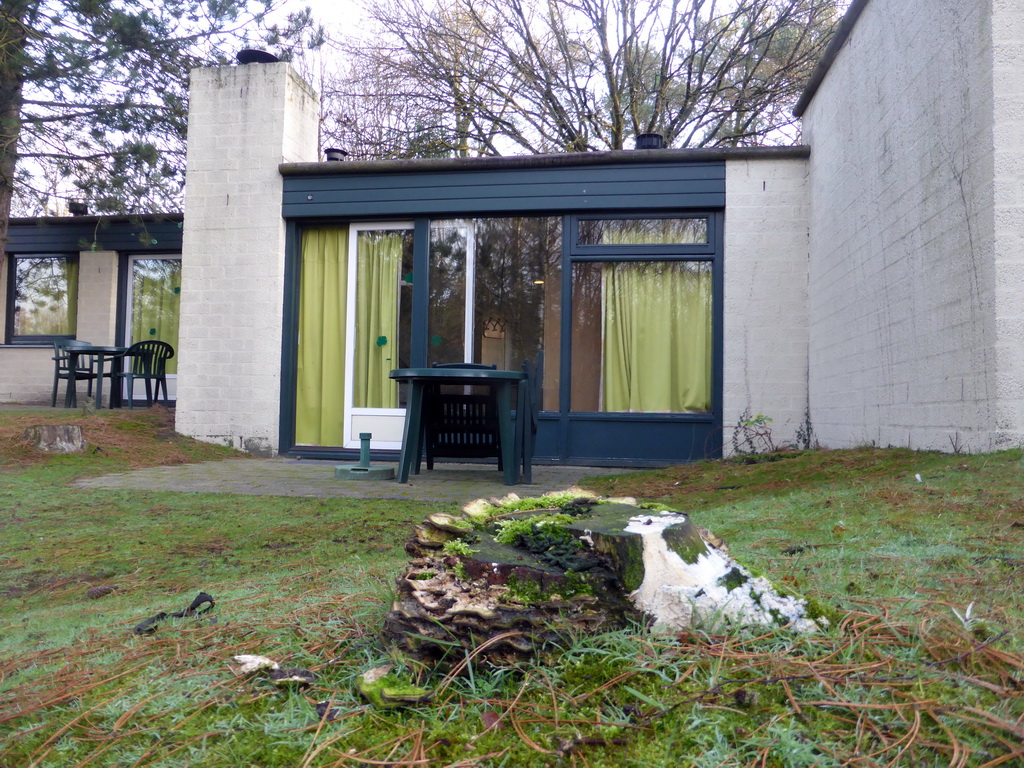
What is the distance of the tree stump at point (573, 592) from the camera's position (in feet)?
5.07

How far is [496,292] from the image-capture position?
8.16 metres

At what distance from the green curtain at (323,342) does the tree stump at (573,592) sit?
683 centimetres

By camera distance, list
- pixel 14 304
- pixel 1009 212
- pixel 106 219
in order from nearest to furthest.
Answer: pixel 1009 212 → pixel 106 219 → pixel 14 304

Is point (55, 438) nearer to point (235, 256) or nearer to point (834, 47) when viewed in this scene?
point (235, 256)

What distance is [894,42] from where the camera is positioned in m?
5.15

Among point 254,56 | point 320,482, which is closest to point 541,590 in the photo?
point 320,482

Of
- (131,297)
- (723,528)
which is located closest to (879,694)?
(723,528)

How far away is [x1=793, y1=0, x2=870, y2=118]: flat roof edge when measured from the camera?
588 centimetres

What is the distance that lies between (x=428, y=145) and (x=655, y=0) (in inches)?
188

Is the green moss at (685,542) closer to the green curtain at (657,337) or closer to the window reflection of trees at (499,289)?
the green curtain at (657,337)

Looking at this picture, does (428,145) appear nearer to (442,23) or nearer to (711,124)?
(442,23)

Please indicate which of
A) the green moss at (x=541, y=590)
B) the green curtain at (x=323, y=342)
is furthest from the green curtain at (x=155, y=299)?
the green moss at (x=541, y=590)

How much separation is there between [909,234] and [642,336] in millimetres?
3365

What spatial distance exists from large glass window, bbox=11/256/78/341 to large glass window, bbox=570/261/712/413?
8.80 meters
